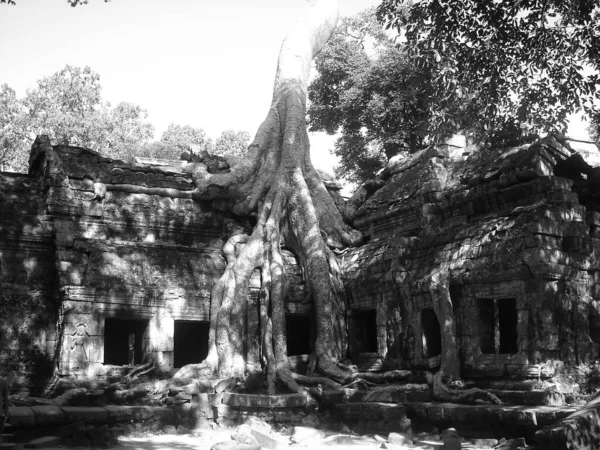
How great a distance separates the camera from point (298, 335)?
45.6 feet

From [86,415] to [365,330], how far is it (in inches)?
206

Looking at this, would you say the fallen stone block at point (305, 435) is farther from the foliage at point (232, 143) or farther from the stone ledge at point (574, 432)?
the foliage at point (232, 143)

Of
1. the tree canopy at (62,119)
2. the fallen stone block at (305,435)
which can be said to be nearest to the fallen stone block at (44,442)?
the fallen stone block at (305,435)

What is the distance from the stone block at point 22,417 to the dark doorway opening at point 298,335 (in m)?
5.78

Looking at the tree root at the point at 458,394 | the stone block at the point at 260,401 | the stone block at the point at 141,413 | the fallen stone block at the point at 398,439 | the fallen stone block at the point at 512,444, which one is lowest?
the fallen stone block at the point at 398,439

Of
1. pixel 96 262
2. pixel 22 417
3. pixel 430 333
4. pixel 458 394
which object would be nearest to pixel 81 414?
pixel 22 417

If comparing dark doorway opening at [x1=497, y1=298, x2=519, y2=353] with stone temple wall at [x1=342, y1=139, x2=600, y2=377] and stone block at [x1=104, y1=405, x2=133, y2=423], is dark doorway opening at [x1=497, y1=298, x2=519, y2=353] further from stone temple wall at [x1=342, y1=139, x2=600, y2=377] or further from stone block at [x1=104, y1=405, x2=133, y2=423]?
stone block at [x1=104, y1=405, x2=133, y2=423]

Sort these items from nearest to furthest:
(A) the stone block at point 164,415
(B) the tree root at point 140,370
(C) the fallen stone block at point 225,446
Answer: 1. (C) the fallen stone block at point 225,446
2. (A) the stone block at point 164,415
3. (B) the tree root at point 140,370

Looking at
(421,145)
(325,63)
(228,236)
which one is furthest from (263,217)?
(325,63)

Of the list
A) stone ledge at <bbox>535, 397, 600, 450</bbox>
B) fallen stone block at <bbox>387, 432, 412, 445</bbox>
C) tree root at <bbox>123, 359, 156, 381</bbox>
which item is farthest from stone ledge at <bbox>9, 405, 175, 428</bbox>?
stone ledge at <bbox>535, 397, 600, 450</bbox>

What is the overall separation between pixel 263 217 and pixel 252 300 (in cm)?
160

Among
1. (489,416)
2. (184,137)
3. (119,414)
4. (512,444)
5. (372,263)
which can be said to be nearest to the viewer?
(512,444)

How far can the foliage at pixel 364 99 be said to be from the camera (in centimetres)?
2203

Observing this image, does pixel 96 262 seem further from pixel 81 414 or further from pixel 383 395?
pixel 383 395
